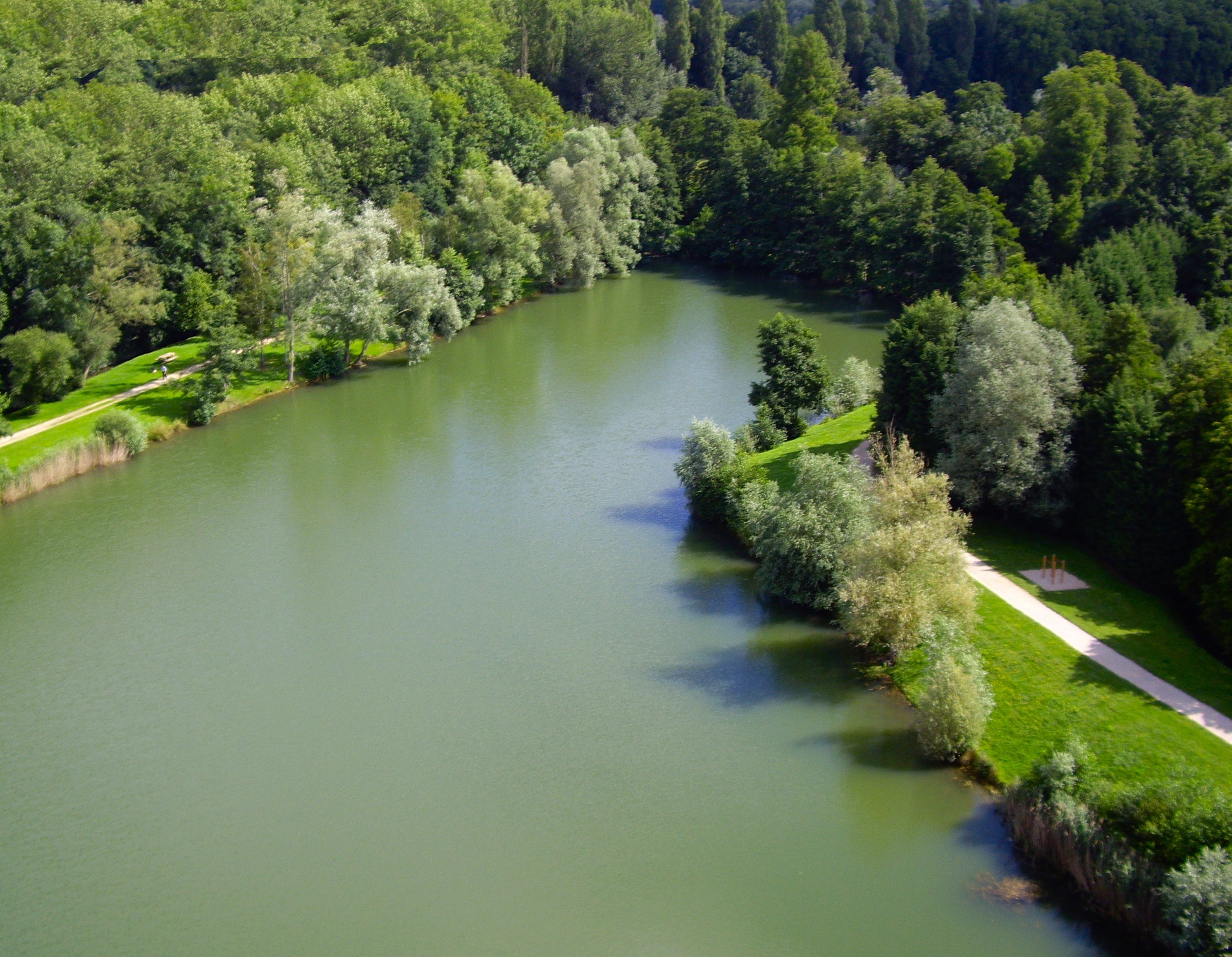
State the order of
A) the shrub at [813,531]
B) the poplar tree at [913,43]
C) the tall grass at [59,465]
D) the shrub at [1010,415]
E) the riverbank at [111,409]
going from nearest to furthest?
the shrub at [813,531]
the shrub at [1010,415]
the tall grass at [59,465]
the riverbank at [111,409]
the poplar tree at [913,43]

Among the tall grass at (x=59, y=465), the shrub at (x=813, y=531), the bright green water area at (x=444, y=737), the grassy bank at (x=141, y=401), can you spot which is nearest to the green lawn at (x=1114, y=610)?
the shrub at (x=813, y=531)

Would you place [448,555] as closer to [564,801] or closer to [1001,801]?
[564,801]

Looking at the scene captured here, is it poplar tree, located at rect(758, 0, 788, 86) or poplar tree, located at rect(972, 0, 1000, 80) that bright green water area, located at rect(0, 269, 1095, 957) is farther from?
poplar tree, located at rect(972, 0, 1000, 80)

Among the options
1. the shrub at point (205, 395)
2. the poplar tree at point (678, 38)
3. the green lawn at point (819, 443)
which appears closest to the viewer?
the green lawn at point (819, 443)

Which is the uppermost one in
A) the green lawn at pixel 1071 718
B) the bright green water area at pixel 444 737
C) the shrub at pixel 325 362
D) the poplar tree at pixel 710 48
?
the poplar tree at pixel 710 48

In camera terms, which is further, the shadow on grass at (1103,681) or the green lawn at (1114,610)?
the green lawn at (1114,610)

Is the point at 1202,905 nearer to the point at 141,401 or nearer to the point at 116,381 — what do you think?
the point at 141,401

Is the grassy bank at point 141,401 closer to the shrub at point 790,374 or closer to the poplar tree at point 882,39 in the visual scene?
the shrub at point 790,374
